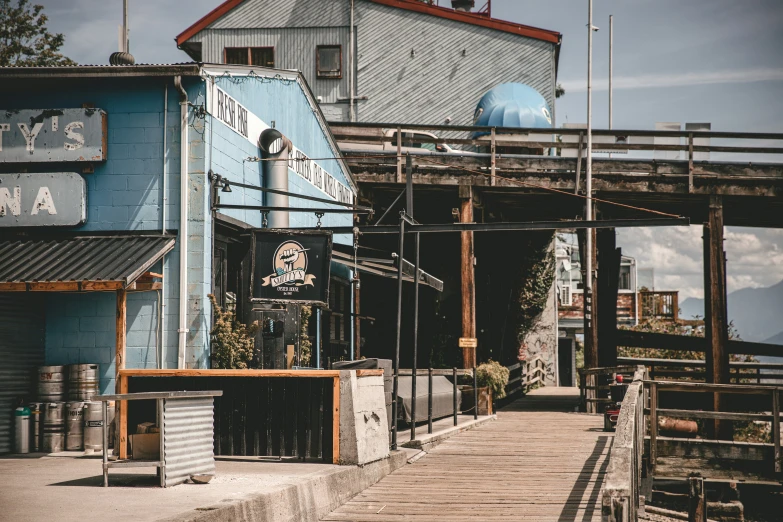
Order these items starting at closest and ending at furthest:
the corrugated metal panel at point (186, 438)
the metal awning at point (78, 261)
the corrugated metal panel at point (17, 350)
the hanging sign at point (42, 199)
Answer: the corrugated metal panel at point (186, 438) < the metal awning at point (78, 261) < the corrugated metal panel at point (17, 350) < the hanging sign at point (42, 199)

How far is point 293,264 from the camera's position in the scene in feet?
42.4

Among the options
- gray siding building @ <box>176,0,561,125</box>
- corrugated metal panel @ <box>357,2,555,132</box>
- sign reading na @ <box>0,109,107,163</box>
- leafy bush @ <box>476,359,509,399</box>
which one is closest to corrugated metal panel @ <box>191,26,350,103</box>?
gray siding building @ <box>176,0,561,125</box>

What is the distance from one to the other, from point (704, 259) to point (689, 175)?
2.16m

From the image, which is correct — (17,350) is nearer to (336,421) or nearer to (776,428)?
(336,421)

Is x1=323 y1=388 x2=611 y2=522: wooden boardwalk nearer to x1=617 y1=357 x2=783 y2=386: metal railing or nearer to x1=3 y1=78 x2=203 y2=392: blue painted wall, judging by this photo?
x1=3 y1=78 x2=203 y2=392: blue painted wall

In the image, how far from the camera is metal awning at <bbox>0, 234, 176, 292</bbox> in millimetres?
11328

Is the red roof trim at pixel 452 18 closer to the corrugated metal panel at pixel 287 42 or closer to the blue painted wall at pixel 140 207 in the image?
the corrugated metal panel at pixel 287 42

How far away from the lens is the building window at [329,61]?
114 ft

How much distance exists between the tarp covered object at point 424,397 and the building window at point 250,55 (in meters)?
19.0

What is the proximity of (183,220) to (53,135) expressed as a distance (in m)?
2.22

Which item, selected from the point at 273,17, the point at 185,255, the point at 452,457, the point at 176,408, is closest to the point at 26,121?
the point at 185,255

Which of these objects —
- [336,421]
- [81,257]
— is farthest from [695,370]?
[81,257]

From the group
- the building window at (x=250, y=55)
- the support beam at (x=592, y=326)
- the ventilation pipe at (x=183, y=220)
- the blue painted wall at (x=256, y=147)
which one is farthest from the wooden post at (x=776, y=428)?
the building window at (x=250, y=55)

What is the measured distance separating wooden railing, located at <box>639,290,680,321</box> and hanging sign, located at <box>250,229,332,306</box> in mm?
33929
